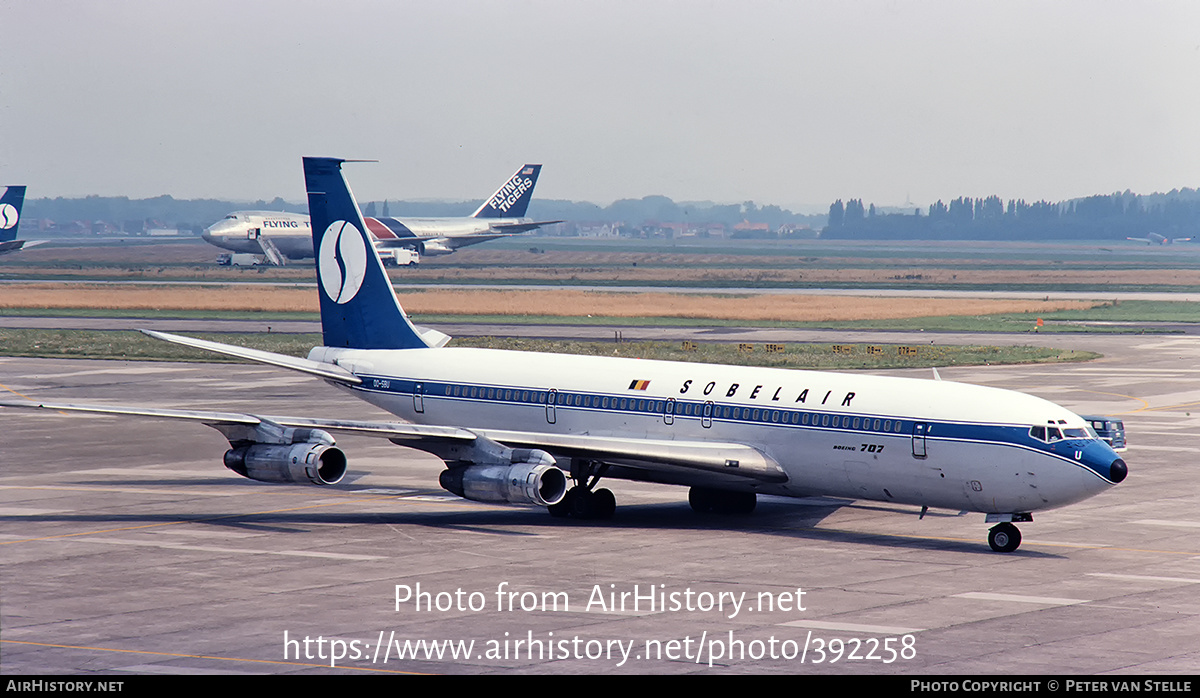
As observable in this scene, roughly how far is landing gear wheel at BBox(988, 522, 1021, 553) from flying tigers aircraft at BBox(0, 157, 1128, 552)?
0.12 ft

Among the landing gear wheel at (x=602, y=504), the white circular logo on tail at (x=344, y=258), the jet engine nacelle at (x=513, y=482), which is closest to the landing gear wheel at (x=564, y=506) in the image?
the landing gear wheel at (x=602, y=504)

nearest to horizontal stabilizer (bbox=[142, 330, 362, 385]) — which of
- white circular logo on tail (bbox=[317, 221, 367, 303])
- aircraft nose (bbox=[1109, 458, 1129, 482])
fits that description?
white circular logo on tail (bbox=[317, 221, 367, 303])

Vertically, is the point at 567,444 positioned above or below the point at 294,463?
above

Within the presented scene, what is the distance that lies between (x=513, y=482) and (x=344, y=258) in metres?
12.2

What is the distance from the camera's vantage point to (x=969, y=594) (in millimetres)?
27188

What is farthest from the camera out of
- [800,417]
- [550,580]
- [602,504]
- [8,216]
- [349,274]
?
[8,216]

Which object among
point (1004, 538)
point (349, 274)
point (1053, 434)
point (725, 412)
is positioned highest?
point (349, 274)

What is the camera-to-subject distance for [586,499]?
117ft

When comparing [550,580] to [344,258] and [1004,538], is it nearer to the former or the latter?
[1004,538]

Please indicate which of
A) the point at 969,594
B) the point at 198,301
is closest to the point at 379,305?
the point at 969,594

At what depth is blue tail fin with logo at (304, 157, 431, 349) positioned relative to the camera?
41812 millimetres

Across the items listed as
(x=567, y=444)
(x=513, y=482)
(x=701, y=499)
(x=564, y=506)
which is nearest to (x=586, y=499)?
(x=564, y=506)

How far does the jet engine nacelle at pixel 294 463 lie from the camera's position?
111 feet
